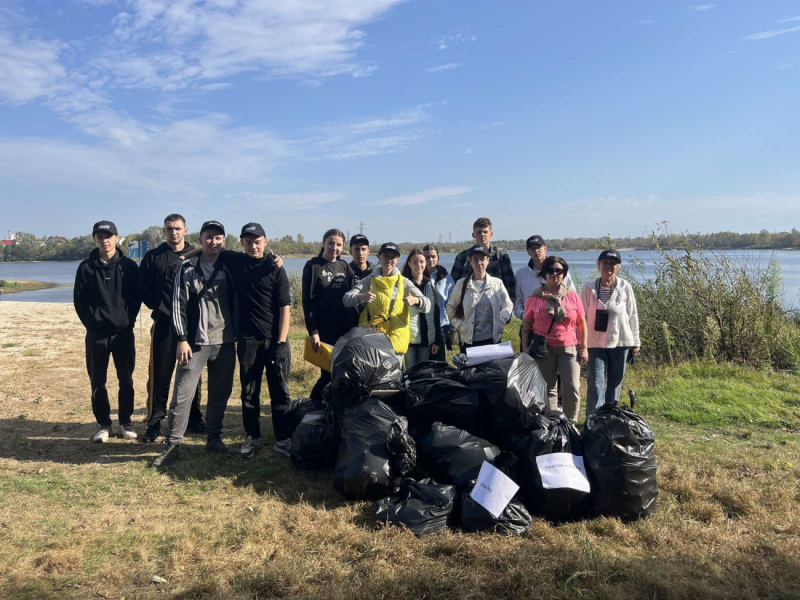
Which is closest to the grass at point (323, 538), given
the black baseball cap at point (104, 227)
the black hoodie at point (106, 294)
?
the black hoodie at point (106, 294)

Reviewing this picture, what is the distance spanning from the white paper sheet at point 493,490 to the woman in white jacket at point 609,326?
1.91 meters

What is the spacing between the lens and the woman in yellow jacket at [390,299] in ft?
14.8

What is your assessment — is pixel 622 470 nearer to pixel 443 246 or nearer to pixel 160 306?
pixel 160 306

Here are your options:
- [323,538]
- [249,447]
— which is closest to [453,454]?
[323,538]

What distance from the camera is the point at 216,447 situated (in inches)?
174

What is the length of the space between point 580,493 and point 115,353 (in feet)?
13.5

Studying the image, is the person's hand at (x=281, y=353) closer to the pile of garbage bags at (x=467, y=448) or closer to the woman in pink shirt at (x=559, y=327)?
the pile of garbage bags at (x=467, y=448)

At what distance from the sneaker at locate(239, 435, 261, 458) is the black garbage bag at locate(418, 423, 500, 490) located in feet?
5.49

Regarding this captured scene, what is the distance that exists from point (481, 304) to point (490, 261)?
758 mm

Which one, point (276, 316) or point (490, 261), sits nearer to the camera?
point (276, 316)

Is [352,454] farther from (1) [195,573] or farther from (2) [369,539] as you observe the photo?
(1) [195,573]

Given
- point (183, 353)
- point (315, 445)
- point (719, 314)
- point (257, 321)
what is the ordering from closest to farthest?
point (315, 445) → point (183, 353) → point (257, 321) → point (719, 314)

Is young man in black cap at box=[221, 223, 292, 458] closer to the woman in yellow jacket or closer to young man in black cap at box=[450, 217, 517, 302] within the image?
the woman in yellow jacket

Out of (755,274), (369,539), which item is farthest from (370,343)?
(755,274)
